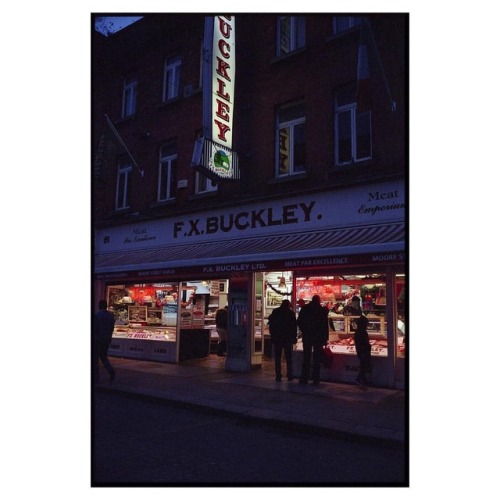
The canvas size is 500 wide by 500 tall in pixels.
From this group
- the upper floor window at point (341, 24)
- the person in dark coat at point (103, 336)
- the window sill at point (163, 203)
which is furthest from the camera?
the window sill at point (163, 203)

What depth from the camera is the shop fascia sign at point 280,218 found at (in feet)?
30.6

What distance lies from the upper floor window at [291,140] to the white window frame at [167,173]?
3778 mm

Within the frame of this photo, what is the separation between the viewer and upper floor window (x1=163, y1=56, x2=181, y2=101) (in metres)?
14.0

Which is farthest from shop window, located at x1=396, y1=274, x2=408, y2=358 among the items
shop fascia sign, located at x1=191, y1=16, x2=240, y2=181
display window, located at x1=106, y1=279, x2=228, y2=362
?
display window, located at x1=106, y1=279, x2=228, y2=362

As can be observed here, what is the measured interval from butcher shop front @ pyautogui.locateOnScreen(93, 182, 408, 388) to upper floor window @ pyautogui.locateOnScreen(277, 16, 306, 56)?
397 cm

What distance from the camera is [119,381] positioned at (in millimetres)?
9781

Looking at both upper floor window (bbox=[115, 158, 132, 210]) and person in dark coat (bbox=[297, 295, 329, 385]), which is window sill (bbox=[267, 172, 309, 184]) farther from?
upper floor window (bbox=[115, 158, 132, 210])

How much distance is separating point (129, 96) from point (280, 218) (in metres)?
7.98

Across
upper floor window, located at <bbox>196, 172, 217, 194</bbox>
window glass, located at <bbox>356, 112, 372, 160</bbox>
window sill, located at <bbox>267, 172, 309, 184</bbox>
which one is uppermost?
window glass, located at <bbox>356, 112, 372, 160</bbox>

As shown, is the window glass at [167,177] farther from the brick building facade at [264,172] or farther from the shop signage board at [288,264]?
the shop signage board at [288,264]

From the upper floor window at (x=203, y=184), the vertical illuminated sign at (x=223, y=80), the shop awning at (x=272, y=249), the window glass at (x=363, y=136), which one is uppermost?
the vertical illuminated sign at (x=223, y=80)

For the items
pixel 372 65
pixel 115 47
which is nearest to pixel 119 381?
pixel 372 65

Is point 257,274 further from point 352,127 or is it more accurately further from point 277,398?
point 352,127

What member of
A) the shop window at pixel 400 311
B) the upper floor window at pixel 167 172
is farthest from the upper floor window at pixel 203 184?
the shop window at pixel 400 311
